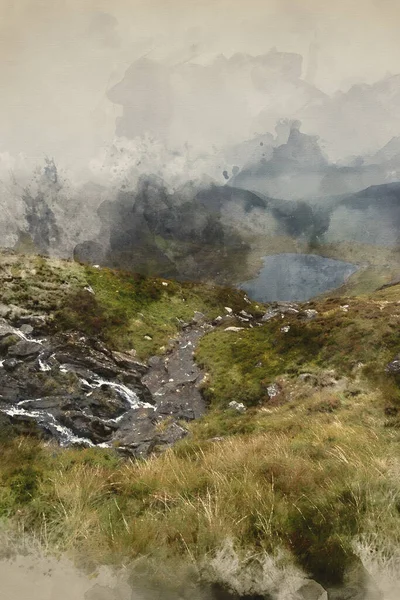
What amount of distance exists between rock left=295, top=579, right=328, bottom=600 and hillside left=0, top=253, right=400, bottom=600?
0.10 ft

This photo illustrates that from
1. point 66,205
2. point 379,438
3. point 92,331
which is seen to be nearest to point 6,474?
point 379,438

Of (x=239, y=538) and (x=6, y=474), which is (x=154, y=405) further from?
(x=239, y=538)

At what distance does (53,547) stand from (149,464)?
4466 mm

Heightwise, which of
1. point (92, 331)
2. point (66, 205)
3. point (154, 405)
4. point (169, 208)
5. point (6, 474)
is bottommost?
point (154, 405)

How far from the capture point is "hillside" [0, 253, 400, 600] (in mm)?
4219

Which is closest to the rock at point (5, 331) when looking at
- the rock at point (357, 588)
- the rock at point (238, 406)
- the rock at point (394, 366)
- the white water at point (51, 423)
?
the white water at point (51, 423)

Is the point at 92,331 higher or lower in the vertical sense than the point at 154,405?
higher

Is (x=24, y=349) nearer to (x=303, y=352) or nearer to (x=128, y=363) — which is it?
(x=128, y=363)

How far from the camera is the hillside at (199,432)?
422cm

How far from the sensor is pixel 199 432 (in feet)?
65.0

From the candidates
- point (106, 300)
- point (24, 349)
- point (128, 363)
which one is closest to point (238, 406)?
point (128, 363)

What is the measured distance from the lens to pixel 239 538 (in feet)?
14.4

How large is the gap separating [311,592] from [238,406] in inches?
808

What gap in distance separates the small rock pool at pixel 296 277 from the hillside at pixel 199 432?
20.2 metres
